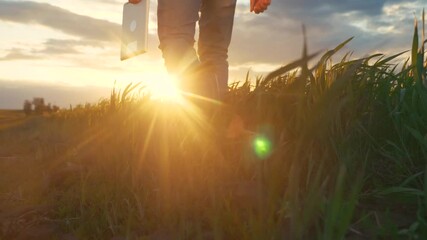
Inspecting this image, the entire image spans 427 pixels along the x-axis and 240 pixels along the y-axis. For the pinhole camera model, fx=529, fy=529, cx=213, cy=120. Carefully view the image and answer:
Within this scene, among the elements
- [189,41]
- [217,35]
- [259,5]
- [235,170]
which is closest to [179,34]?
[189,41]

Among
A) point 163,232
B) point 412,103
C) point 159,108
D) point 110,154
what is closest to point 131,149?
point 110,154

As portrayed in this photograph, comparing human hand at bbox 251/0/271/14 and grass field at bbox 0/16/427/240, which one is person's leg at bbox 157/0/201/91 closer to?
grass field at bbox 0/16/427/240

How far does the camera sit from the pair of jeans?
3.36m

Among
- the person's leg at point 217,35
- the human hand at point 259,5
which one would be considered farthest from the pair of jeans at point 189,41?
the human hand at point 259,5

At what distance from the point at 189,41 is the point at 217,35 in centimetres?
35

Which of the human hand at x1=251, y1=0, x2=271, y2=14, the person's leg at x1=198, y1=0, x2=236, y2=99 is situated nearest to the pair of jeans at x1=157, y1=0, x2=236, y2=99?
the person's leg at x1=198, y1=0, x2=236, y2=99

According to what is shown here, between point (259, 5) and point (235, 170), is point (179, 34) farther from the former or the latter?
point (235, 170)

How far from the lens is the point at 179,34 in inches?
134

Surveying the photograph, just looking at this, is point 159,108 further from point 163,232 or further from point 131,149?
point 163,232

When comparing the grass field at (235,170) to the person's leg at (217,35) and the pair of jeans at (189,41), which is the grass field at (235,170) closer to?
the pair of jeans at (189,41)

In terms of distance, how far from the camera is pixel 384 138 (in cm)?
233

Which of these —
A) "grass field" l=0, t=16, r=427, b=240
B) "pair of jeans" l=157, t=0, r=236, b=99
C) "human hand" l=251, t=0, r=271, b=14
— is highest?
"human hand" l=251, t=0, r=271, b=14

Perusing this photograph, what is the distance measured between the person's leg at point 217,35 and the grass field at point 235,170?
52cm

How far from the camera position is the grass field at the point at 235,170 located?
1.88 meters
